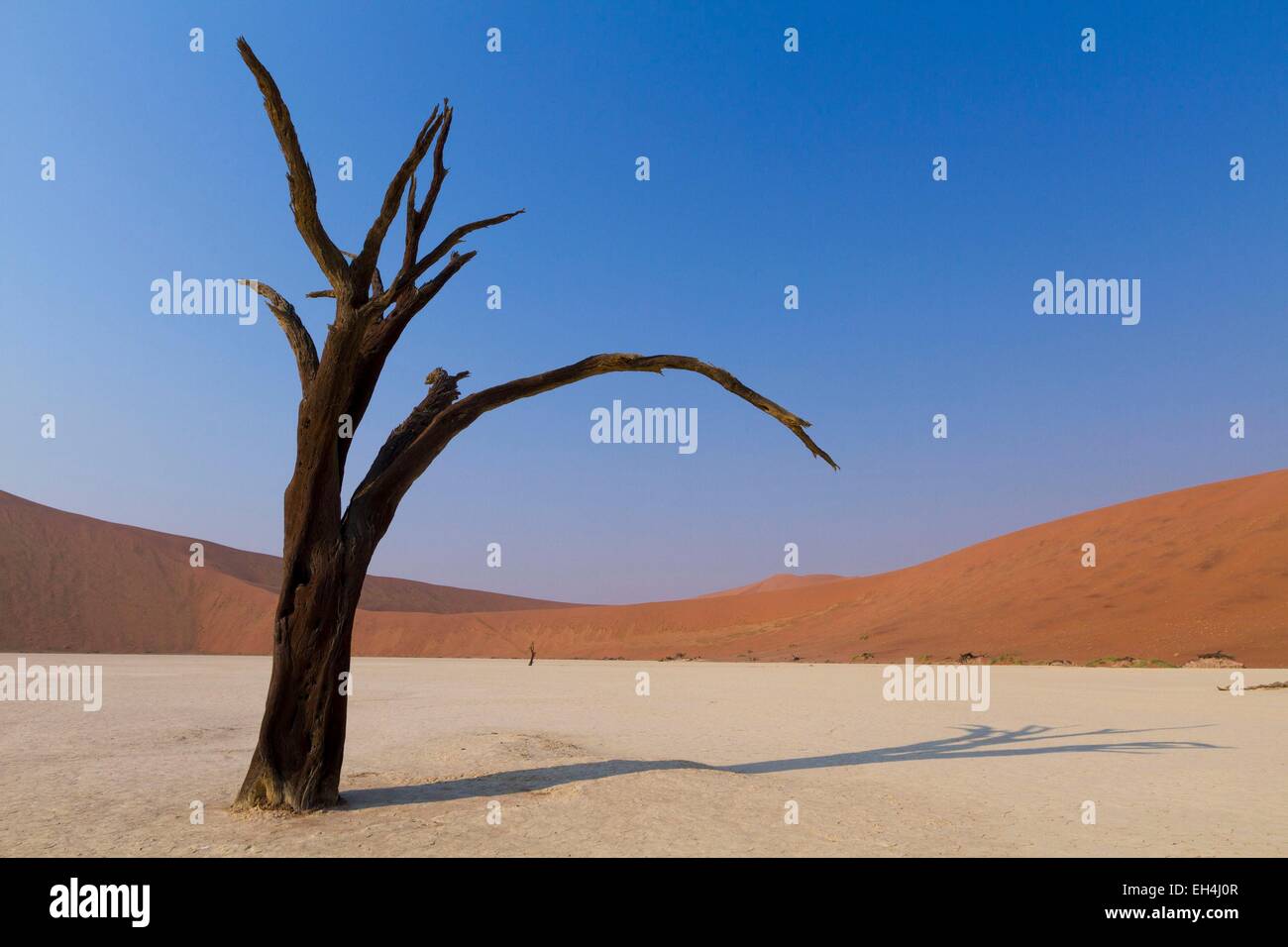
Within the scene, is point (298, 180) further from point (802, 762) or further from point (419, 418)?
point (802, 762)

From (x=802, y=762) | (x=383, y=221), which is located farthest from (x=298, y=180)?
(x=802, y=762)

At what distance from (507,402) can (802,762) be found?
6.58 meters

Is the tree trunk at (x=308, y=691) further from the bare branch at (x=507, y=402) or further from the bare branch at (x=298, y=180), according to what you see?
the bare branch at (x=298, y=180)

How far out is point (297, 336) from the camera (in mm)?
7941

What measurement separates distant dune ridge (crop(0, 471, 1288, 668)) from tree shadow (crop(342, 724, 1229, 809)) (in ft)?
82.7

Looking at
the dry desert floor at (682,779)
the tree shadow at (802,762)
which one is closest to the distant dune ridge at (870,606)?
the dry desert floor at (682,779)

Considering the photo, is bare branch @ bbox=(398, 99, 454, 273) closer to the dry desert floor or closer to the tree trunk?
the tree trunk

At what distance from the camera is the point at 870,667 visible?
3628 centimetres

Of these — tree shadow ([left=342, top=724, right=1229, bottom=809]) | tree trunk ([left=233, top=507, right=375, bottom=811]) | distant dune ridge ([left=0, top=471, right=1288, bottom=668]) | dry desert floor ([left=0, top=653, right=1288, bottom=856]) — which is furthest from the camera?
distant dune ridge ([left=0, top=471, right=1288, bottom=668])

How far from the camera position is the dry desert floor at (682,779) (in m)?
6.35

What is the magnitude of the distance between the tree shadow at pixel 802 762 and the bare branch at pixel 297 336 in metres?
4.18

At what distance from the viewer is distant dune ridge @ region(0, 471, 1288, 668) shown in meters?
39.5

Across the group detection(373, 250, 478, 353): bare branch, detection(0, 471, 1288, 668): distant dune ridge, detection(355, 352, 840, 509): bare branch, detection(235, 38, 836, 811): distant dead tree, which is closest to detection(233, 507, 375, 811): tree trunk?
detection(235, 38, 836, 811): distant dead tree
